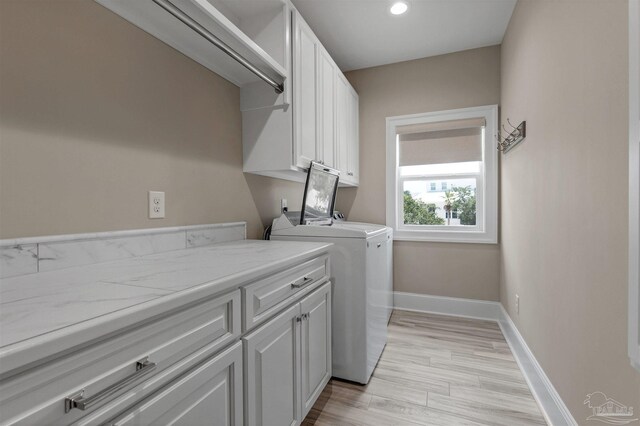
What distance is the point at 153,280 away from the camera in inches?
34.6

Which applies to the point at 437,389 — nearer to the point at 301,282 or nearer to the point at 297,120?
the point at 301,282

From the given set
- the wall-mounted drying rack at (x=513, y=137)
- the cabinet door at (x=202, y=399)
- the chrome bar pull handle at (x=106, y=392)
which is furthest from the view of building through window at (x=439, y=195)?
the chrome bar pull handle at (x=106, y=392)

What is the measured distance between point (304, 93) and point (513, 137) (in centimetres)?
160

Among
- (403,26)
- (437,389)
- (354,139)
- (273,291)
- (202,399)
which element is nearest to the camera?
(202,399)

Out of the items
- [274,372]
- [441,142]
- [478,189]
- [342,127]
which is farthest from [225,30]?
[478,189]

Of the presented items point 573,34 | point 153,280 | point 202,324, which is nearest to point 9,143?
point 153,280

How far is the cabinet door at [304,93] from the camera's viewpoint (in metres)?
1.92

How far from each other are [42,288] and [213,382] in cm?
52

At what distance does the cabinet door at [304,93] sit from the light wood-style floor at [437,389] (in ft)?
4.75

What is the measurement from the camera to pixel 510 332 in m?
2.43

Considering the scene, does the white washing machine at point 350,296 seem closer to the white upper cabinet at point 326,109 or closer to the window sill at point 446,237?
the white upper cabinet at point 326,109

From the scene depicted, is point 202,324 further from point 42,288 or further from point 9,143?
point 9,143

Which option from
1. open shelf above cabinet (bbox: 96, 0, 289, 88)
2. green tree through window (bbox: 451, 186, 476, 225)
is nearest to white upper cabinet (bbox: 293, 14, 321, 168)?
open shelf above cabinet (bbox: 96, 0, 289, 88)

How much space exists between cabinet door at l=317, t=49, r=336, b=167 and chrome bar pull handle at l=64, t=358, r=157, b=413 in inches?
70.0
